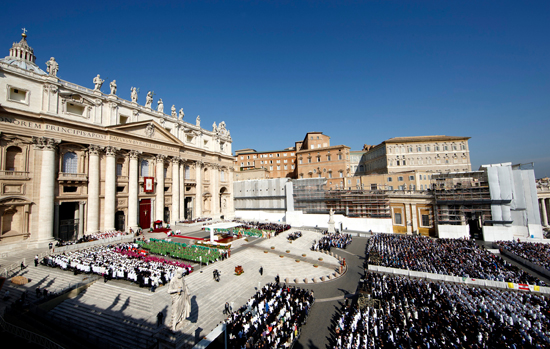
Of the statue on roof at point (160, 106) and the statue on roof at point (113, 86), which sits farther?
the statue on roof at point (160, 106)

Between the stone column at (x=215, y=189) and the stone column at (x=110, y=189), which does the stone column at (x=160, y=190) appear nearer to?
the stone column at (x=110, y=189)

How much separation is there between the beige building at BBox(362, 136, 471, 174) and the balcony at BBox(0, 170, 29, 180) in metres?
56.5

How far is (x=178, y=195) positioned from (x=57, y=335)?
96.9 ft

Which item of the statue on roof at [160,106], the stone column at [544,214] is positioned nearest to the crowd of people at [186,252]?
the statue on roof at [160,106]

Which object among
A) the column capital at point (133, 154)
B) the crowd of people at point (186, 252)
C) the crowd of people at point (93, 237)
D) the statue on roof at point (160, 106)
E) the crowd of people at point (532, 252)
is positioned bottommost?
the crowd of people at point (532, 252)

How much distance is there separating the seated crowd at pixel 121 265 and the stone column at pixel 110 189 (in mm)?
7949

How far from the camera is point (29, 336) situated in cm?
1166

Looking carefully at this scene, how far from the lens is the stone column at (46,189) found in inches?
965

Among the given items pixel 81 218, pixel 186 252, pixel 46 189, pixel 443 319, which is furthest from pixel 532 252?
pixel 46 189

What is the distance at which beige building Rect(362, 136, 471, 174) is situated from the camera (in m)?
50.5

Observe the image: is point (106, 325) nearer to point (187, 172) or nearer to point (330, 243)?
point (330, 243)

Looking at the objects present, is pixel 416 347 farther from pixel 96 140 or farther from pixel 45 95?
pixel 45 95

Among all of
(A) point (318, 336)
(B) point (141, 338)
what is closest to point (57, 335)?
(B) point (141, 338)

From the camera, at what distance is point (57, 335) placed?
11883 millimetres
